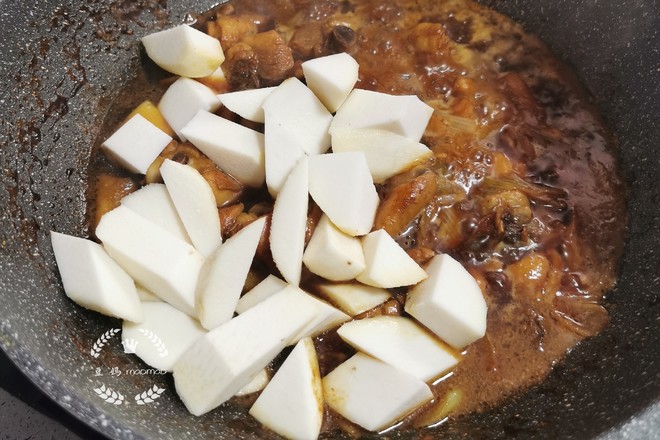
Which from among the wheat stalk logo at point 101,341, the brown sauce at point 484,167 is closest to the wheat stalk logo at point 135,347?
the wheat stalk logo at point 101,341

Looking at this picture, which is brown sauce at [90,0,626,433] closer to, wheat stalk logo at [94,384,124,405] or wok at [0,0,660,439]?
wok at [0,0,660,439]

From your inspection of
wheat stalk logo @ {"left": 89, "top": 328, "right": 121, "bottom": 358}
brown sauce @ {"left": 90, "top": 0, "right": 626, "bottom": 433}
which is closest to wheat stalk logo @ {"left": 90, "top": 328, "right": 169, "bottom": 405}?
wheat stalk logo @ {"left": 89, "top": 328, "right": 121, "bottom": 358}

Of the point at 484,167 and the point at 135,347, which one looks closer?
the point at 135,347

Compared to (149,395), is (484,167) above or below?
above

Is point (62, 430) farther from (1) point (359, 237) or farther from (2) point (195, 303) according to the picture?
(1) point (359, 237)

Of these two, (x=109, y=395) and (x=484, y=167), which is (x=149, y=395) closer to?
(x=109, y=395)

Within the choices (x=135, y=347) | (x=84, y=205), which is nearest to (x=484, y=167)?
(x=135, y=347)

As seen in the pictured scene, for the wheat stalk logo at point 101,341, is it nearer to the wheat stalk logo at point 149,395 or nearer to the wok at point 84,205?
the wok at point 84,205
